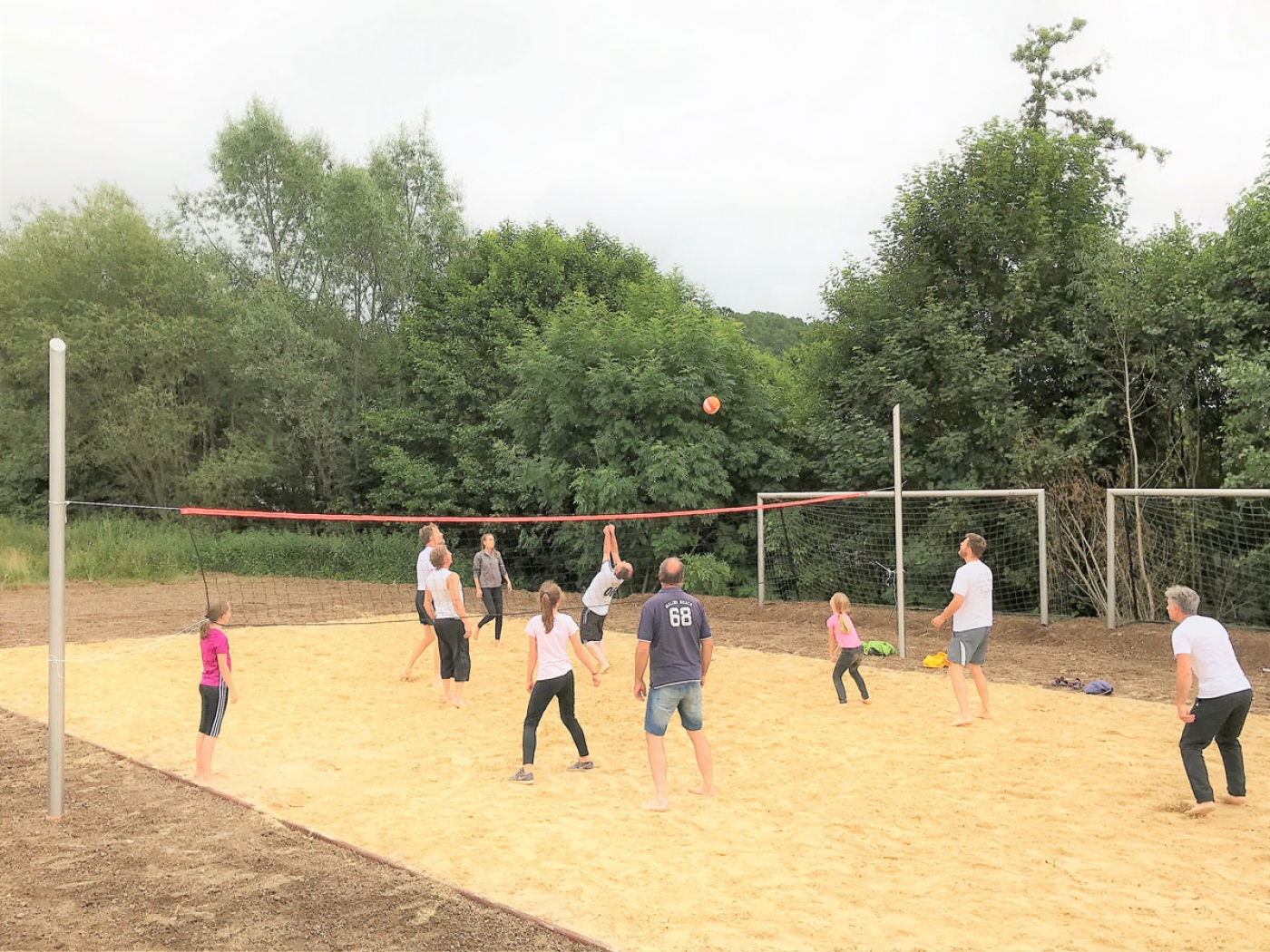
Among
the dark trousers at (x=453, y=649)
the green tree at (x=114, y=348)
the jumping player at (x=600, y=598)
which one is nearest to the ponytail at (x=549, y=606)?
the dark trousers at (x=453, y=649)

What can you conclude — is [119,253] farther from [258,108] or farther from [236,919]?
[236,919]

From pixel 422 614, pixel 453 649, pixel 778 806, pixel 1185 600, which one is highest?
pixel 1185 600

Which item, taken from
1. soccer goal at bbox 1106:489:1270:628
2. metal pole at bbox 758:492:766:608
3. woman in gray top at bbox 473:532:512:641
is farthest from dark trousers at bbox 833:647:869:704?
metal pole at bbox 758:492:766:608

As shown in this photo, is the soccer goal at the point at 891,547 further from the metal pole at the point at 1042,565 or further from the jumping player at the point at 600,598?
the jumping player at the point at 600,598

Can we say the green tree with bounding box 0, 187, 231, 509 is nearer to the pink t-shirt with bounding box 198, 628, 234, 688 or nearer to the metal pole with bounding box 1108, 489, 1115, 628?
the pink t-shirt with bounding box 198, 628, 234, 688

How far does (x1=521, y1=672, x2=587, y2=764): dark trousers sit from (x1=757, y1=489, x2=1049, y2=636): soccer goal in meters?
8.72

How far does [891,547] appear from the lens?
1739 cm

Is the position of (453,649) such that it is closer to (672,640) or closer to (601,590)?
(601,590)

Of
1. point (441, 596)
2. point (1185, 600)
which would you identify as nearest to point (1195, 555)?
point (1185, 600)

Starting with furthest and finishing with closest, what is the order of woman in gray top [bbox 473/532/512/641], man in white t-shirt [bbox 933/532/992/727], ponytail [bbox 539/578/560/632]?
woman in gray top [bbox 473/532/512/641] < man in white t-shirt [bbox 933/532/992/727] < ponytail [bbox 539/578/560/632]

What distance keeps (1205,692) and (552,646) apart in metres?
4.20

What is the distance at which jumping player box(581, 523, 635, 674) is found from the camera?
10.6 meters

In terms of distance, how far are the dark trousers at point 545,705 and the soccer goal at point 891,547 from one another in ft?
28.6

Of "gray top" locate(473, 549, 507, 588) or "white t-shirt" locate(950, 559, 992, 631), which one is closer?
"white t-shirt" locate(950, 559, 992, 631)
